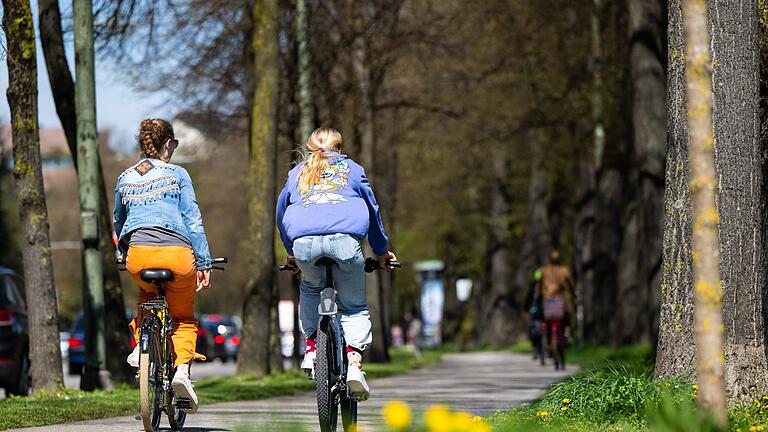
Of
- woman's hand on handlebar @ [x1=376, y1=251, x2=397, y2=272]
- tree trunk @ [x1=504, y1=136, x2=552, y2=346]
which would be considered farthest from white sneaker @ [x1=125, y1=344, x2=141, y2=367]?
tree trunk @ [x1=504, y1=136, x2=552, y2=346]

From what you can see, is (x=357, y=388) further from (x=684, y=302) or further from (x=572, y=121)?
(x=572, y=121)

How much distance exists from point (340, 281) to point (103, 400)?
494 centimetres

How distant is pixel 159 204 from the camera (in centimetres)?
870

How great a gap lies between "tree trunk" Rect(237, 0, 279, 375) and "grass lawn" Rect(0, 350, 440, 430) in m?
0.47

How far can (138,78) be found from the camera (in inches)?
894

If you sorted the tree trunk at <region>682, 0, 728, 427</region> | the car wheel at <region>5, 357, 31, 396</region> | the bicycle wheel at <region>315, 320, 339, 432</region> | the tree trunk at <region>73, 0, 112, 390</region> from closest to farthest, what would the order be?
the tree trunk at <region>682, 0, 728, 427</region>
the bicycle wheel at <region>315, 320, 339, 432</region>
the tree trunk at <region>73, 0, 112, 390</region>
the car wheel at <region>5, 357, 31, 396</region>

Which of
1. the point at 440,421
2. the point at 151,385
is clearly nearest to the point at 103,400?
the point at 151,385

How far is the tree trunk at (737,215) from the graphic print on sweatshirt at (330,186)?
2.38 metres

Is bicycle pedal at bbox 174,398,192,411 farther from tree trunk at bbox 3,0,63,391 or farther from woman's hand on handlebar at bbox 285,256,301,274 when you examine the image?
tree trunk at bbox 3,0,63,391

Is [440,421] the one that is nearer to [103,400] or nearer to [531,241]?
[103,400]

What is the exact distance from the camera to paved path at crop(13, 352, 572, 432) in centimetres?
694

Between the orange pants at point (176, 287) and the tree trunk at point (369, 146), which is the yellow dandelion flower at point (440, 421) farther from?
the tree trunk at point (369, 146)

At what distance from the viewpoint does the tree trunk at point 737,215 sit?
9.05 meters

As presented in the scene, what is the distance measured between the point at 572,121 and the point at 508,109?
350cm
